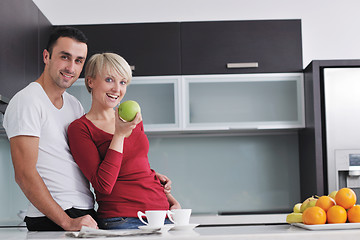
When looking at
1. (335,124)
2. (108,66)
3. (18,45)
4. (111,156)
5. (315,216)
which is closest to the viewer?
(315,216)

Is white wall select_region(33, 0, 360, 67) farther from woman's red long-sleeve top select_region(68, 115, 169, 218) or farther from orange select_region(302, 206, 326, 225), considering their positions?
orange select_region(302, 206, 326, 225)

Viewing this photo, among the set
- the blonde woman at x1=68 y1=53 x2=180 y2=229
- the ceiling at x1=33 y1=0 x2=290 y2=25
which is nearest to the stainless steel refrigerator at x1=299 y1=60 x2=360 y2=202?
the ceiling at x1=33 y1=0 x2=290 y2=25

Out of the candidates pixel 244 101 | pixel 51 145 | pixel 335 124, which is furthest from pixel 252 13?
pixel 51 145

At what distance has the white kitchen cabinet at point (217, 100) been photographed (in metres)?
3.49

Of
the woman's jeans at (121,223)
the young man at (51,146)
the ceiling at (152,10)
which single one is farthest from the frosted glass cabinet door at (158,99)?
the woman's jeans at (121,223)

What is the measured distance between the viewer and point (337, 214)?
1470 millimetres

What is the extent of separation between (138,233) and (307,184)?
2.36 metres

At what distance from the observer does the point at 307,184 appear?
3.52 meters

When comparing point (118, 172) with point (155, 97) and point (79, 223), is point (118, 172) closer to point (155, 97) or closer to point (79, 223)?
point (79, 223)

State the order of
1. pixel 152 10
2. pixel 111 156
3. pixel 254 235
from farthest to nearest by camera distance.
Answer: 1. pixel 152 10
2. pixel 111 156
3. pixel 254 235

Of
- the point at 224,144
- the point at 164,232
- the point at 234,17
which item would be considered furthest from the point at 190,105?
the point at 164,232

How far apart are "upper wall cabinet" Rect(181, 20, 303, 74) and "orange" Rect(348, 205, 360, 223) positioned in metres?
2.10

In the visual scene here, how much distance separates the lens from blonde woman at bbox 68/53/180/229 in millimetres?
1646

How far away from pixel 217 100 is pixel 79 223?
80.6 inches
